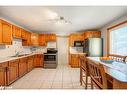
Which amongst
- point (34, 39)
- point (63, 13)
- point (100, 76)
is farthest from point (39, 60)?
point (100, 76)

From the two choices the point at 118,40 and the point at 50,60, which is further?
the point at 50,60

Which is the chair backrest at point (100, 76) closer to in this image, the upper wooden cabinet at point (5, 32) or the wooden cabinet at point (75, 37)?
the upper wooden cabinet at point (5, 32)

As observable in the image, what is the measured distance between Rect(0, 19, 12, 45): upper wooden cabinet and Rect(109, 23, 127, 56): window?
12.0 ft

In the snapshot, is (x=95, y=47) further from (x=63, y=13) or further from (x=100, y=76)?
(x=100, y=76)

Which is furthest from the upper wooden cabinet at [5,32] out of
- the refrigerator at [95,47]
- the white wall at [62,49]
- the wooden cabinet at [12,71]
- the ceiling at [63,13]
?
the white wall at [62,49]

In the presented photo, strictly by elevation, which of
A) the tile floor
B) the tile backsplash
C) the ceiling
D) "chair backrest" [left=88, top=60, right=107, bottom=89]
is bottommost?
the tile floor

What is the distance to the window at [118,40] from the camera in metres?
4.30

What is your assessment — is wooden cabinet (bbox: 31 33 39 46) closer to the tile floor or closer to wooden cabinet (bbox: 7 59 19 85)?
the tile floor

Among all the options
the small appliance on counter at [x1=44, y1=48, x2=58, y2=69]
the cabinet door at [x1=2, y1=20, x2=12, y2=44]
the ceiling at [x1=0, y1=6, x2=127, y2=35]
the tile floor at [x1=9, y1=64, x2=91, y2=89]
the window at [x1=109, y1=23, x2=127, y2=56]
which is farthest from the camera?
the small appliance on counter at [x1=44, y1=48, x2=58, y2=69]

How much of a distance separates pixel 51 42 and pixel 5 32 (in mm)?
4088

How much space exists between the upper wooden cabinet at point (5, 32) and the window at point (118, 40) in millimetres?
3655

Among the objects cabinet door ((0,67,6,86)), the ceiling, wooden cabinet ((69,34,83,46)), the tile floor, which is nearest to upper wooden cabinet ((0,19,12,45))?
the ceiling

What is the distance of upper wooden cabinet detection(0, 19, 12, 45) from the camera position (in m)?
3.59

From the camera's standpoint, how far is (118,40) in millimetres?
4754
